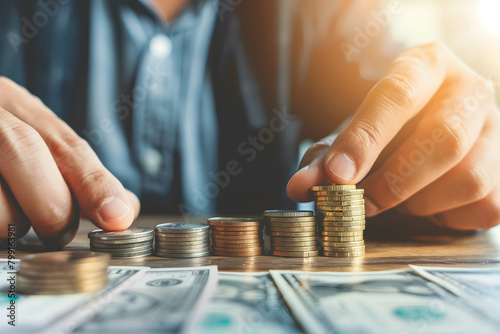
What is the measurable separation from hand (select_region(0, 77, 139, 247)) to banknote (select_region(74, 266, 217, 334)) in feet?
1.11

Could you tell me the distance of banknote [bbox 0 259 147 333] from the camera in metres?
0.51

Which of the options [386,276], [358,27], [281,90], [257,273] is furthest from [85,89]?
[386,276]

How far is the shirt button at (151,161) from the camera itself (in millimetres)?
2357

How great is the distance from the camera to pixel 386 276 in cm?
81

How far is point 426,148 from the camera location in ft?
4.12

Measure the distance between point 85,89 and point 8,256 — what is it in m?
1.70

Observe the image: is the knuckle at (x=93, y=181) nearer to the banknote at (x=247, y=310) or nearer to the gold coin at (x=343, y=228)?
the banknote at (x=247, y=310)

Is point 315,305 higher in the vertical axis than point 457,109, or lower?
lower

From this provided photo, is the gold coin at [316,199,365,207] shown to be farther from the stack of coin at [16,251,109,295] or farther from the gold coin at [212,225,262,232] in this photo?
the stack of coin at [16,251,109,295]

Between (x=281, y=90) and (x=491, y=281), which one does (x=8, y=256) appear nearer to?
(x=491, y=281)

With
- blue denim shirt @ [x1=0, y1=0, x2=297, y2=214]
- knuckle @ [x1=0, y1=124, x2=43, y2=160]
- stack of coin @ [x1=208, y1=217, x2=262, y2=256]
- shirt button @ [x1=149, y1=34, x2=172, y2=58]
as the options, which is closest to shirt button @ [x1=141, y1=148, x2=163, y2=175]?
blue denim shirt @ [x1=0, y1=0, x2=297, y2=214]

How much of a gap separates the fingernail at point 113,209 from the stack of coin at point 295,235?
456 mm

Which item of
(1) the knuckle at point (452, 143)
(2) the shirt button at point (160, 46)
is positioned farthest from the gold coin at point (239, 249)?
(2) the shirt button at point (160, 46)

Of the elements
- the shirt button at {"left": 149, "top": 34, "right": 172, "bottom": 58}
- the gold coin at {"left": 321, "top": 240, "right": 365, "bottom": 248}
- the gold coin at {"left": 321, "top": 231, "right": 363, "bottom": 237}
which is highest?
the shirt button at {"left": 149, "top": 34, "right": 172, "bottom": 58}
